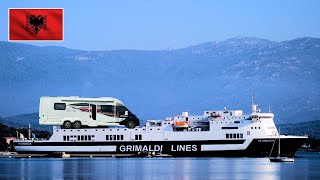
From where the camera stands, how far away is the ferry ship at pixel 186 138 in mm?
103625

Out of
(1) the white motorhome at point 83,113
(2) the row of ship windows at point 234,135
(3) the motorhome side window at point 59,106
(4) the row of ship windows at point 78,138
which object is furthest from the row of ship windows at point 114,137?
(2) the row of ship windows at point 234,135

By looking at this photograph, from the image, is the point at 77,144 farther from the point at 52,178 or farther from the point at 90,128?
the point at 52,178

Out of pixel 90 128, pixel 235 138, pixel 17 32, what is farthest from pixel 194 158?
pixel 17 32

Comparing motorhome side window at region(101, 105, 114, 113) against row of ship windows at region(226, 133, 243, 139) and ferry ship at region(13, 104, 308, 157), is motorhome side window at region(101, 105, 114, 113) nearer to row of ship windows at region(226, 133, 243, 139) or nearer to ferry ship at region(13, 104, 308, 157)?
ferry ship at region(13, 104, 308, 157)

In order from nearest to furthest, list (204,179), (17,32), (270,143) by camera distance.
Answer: (17,32) → (204,179) → (270,143)

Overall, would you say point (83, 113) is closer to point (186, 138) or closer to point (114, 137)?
point (114, 137)

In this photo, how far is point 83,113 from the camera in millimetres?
114375

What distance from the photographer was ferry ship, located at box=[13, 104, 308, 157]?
10362cm

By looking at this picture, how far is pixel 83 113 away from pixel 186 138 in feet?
57.5

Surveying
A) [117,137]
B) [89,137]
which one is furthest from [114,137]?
[89,137]

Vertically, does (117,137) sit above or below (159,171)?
above

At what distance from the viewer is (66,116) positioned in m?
113

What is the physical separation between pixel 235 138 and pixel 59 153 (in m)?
26.0

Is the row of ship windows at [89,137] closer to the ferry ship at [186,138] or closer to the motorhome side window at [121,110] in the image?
the ferry ship at [186,138]
